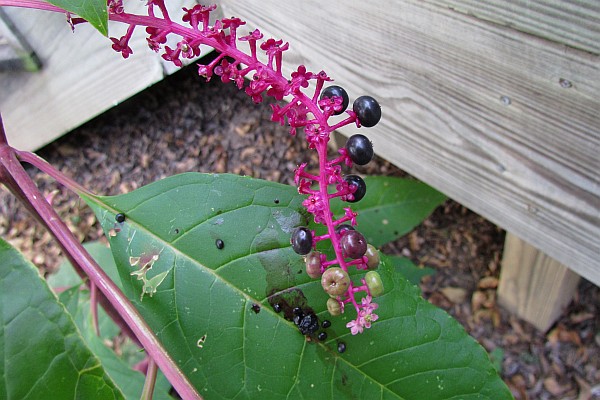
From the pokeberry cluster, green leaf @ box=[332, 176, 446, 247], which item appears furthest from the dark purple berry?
green leaf @ box=[332, 176, 446, 247]

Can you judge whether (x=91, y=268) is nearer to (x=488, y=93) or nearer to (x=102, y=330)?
(x=488, y=93)

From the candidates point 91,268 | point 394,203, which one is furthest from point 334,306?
point 394,203

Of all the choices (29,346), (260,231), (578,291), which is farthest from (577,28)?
(578,291)

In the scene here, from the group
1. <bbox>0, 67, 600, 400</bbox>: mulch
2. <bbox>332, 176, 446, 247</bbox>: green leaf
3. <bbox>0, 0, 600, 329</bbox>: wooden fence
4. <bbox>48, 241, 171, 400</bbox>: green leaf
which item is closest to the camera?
<bbox>0, 0, 600, 329</bbox>: wooden fence

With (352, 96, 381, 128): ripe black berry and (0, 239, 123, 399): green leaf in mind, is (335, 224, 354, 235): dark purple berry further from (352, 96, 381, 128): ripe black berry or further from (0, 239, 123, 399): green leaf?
(0, 239, 123, 399): green leaf

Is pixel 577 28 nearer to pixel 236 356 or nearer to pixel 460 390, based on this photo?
pixel 460 390

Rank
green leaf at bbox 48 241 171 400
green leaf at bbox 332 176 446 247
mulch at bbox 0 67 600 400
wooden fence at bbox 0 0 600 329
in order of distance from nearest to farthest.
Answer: wooden fence at bbox 0 0 600 329 < green leaf at bbox 48 241 171 400 < green leaf at bbox 332 176 446 247 < mulch at bbox 0 67 600 400
